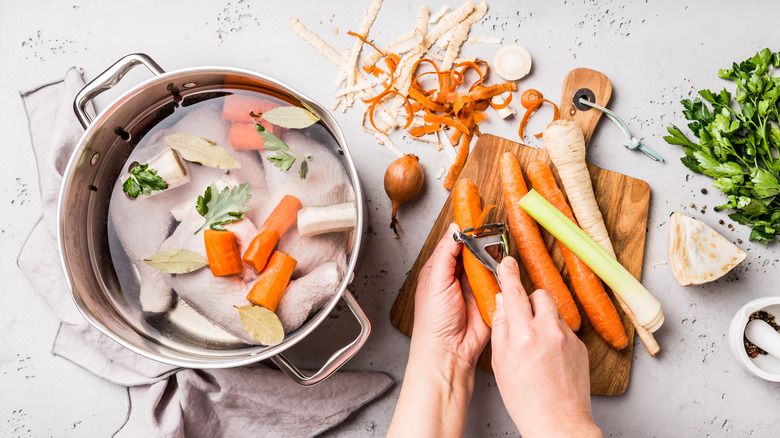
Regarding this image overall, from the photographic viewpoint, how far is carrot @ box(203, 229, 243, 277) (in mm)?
1262

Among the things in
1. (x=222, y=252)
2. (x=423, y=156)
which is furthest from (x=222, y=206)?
(x=423, y=156)

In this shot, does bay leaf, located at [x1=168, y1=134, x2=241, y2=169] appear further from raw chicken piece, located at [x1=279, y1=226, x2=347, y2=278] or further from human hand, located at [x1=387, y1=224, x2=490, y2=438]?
human hand, located at [x1=387, y1=224, x2=490, y2=438]

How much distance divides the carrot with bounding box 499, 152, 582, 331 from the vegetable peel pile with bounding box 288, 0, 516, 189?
0.18 meters

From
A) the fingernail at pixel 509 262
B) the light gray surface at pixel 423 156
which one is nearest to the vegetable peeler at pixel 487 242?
the fingernail at pixel 509 262

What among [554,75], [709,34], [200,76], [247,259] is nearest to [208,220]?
[247,259]

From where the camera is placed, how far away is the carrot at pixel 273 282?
1285mm

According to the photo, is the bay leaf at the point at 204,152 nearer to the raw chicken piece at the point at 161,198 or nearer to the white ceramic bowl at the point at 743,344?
the raw chicken piece at the point at 161,198

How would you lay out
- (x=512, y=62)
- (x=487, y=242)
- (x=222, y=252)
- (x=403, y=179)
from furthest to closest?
1. (x=512, y=62)
2. (x=403, y=179)
3. (x=487, y=242)
4. (x=222, y=252)

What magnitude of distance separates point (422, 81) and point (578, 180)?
2.13ft

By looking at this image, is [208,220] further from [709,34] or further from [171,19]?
[709,34]

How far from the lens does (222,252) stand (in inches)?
49.9

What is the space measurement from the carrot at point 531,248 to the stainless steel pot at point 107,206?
54cm

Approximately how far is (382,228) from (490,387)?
69 centimetres

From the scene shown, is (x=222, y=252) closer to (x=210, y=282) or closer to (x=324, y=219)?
(x=210, y=282)
